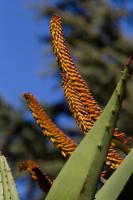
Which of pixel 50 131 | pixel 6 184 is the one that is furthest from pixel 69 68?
pixel 6 184

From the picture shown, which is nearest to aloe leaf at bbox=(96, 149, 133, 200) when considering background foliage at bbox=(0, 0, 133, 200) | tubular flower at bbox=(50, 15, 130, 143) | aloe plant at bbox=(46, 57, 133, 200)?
aloe plant at bbox=(46, 57, 133, 200)

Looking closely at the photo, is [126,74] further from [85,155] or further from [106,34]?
[106,34]

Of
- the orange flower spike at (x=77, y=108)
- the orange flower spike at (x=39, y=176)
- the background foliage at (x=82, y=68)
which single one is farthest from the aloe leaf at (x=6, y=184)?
the background foliage at (x=82, y=68)

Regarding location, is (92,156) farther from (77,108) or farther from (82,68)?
(82,68)

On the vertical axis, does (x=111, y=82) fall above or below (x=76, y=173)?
above

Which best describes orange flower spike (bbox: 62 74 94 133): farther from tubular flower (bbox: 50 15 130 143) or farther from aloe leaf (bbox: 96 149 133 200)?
aloe leaf (bbox: 96 149 133 200)

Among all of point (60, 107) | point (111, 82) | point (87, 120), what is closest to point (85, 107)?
point (87, 120)
